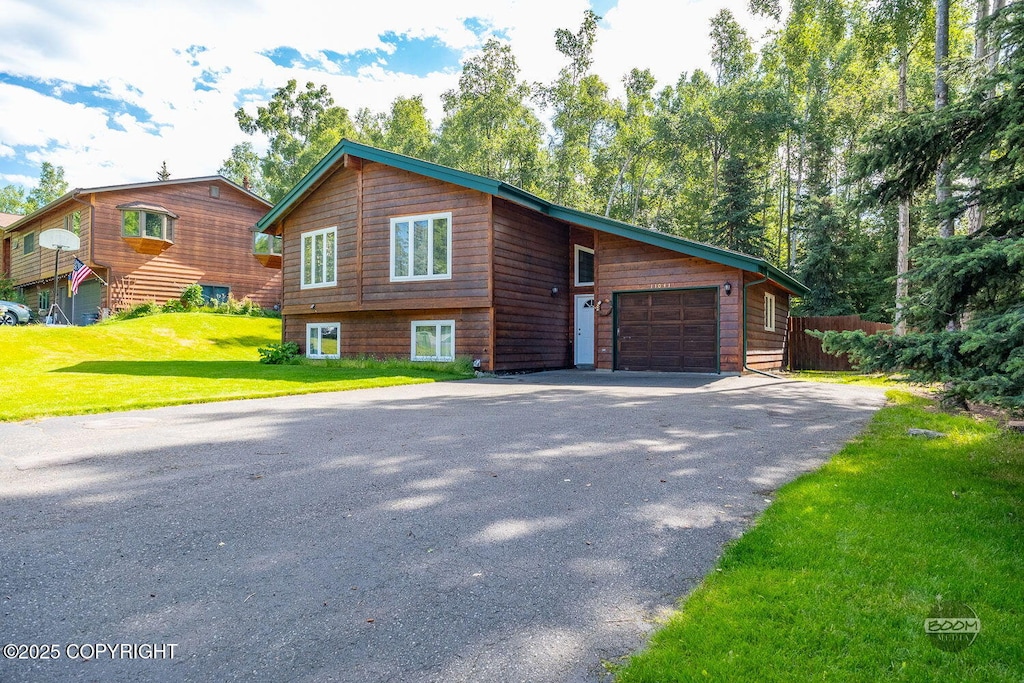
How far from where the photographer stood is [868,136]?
5.82 meters

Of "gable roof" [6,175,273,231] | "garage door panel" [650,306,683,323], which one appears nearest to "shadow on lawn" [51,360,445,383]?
"garage door panel" [650,306,683,323]

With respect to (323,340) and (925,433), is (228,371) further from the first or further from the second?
(925,433)

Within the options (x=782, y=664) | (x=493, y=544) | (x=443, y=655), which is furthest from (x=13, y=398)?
(x=782, y=664)

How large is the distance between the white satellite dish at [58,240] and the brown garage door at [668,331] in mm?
19441

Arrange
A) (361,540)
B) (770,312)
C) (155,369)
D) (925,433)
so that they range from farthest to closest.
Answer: (770,312)
(155,369)
(925,433)
(361,540)

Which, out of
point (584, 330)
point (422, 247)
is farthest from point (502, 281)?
point (584, 330)

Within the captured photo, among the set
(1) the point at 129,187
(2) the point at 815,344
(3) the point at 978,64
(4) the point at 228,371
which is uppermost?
(1) the point at 129,187

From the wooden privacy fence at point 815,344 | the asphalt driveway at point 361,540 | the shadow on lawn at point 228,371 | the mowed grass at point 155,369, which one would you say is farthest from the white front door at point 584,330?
the asphalt driveway at point 361,540

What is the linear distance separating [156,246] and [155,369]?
12800 millimetres

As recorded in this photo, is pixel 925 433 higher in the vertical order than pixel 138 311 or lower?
lower

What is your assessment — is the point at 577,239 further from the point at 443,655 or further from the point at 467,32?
the point at 467,32

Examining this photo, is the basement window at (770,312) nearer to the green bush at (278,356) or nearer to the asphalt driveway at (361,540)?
the asphalt driveway at (361,540)

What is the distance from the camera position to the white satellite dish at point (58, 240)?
1923 cm

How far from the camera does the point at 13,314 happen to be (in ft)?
72.0
